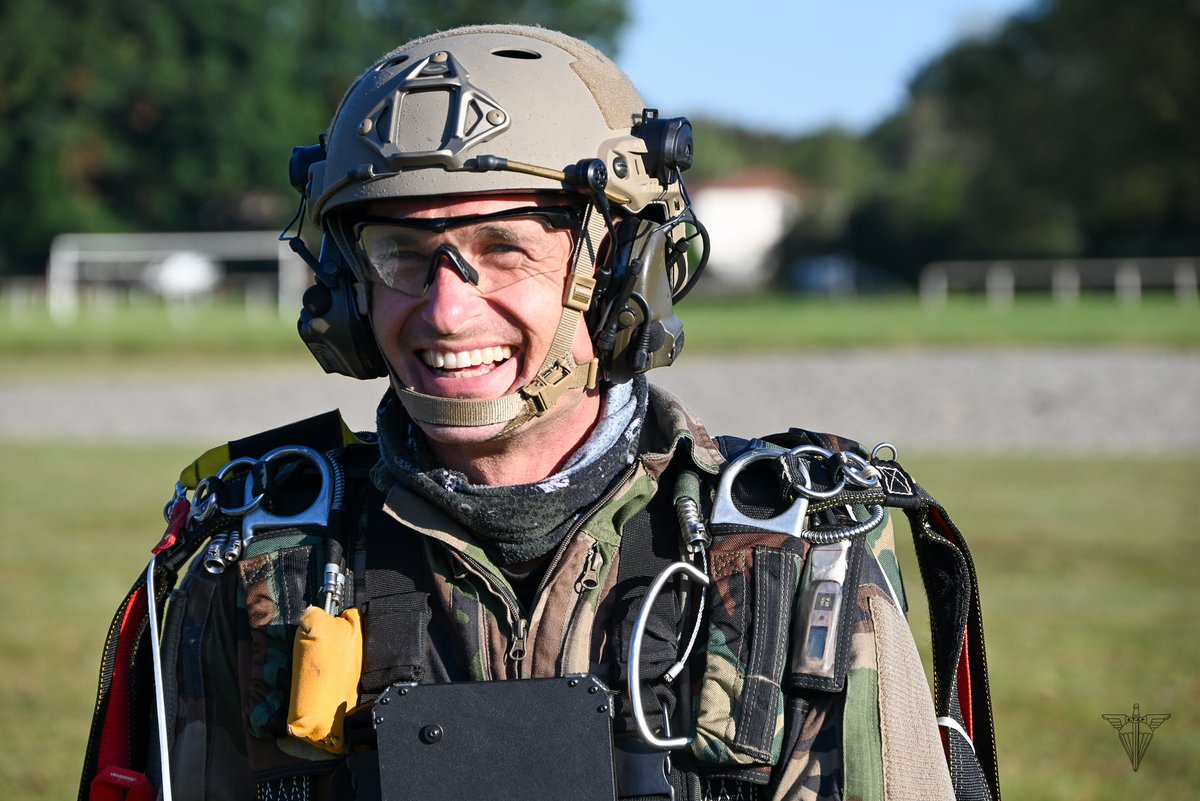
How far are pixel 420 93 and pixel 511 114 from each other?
0.52 feet

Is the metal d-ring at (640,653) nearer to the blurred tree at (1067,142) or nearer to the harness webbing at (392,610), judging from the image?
the harness webbing at (392,610)

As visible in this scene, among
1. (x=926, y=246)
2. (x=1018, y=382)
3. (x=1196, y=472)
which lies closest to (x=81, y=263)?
→ (x=926, y=246)

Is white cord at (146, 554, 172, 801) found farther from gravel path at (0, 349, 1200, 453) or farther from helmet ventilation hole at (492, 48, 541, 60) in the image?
gravel path at (0, 349, 1200, 453)

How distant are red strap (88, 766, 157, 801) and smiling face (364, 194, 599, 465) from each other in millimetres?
755

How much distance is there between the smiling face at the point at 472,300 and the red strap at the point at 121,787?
2.48 feet

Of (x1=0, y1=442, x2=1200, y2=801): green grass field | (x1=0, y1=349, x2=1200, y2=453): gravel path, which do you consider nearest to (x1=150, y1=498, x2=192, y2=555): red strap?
(x1=0, y1=442, x2=1200, y2=801): green grass field

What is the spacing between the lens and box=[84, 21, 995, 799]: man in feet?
7.98

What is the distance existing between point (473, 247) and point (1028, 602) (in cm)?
684

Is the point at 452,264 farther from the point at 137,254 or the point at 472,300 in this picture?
the point at 137,254

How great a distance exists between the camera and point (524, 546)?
258 centimetres

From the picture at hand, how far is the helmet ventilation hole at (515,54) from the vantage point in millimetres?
2723

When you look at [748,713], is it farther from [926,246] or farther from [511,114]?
[926,246]

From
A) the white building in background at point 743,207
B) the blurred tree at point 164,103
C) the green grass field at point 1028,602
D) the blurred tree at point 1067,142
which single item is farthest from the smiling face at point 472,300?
the white building in background at point 743,207

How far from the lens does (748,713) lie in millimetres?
2398
